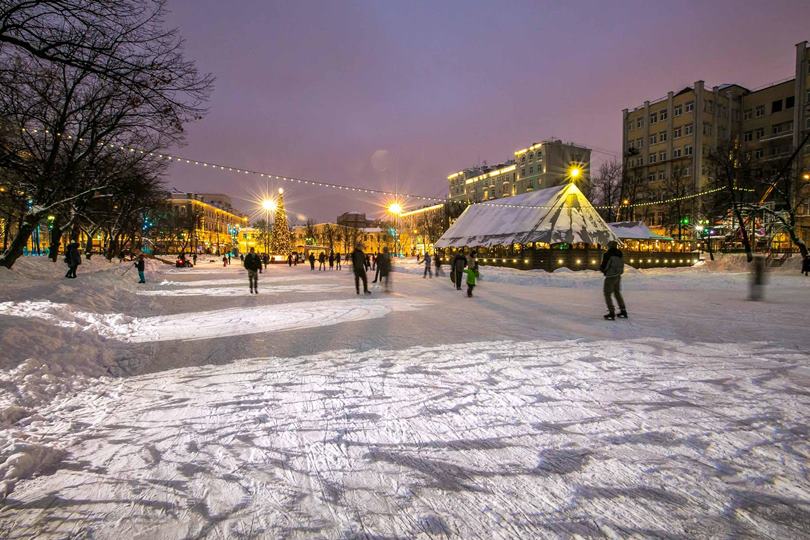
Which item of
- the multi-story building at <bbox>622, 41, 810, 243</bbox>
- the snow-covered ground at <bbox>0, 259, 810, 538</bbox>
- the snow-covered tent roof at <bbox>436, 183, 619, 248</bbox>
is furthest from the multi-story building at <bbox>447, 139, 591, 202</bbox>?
the snow-covered ground at <bbox>0, 259, 810, 538</bbox>

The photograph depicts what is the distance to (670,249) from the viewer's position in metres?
35.3

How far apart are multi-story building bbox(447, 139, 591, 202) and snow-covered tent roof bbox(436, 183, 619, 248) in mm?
34046

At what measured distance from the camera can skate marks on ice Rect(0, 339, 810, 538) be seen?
6.53ft

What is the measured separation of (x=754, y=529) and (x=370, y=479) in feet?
6.64

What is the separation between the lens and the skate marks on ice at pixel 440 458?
1991 millimetres

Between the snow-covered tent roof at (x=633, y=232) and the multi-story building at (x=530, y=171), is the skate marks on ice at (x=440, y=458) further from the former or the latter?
the multi-story building at (x=530, y=171)

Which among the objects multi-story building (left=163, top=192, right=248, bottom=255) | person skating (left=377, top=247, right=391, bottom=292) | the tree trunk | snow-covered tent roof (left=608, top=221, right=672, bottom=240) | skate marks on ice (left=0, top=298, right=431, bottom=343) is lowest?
skate marks on ice (left=0, top=298, right=431, bottom=343)

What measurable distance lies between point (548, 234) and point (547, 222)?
4.00 ft

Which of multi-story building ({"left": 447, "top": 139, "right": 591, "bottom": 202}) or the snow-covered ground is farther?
multi-story building ({"left": 447, "top": 139, "right": 591, "bottom": 202})

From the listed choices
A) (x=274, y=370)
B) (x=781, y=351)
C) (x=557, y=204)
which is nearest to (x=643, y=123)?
(x=557, y=204)

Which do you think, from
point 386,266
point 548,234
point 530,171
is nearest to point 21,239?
point 386,266

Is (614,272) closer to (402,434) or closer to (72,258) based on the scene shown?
(402,434)

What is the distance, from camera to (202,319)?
838cm

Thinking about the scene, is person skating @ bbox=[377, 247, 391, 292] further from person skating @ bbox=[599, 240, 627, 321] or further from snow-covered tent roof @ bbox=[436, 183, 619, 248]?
snow-covered tent roof @ bbox=[436, 183, 619, 248]
